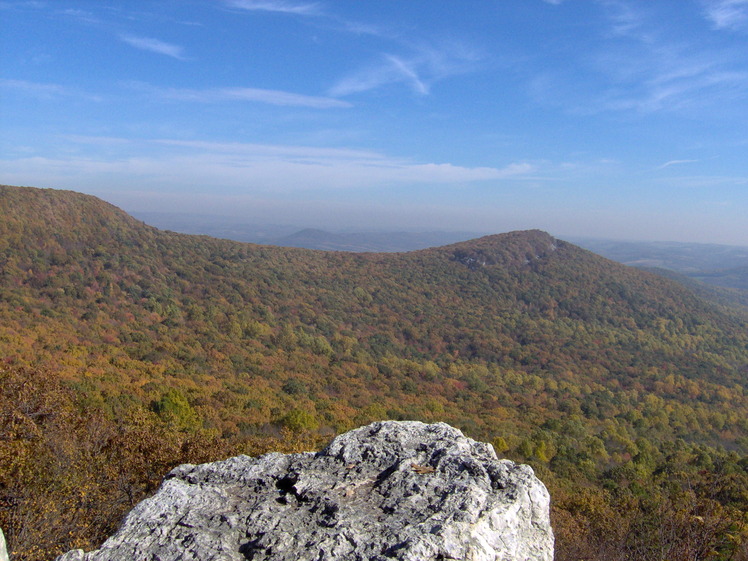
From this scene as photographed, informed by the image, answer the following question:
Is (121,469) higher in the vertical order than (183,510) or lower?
lower

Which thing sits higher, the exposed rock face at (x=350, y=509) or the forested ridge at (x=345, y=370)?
the exposed rock face at (x=350, y=509)

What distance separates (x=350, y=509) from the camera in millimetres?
5027

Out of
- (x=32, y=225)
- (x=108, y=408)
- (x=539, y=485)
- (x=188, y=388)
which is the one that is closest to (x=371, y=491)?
(x=539, y=485)

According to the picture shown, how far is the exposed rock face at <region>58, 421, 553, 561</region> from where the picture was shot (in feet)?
14.5

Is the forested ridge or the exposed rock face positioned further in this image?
the forested ridge

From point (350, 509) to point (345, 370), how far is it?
36.2 m

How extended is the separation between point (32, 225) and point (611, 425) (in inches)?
2254

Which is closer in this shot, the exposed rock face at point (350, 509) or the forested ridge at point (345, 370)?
the exposed rock face at point (350, 509)

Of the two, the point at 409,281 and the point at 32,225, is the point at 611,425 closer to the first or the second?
the point at 409,281

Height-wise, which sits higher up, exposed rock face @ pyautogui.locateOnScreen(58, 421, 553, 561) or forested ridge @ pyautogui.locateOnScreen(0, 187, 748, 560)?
exposed rock face @ pyautogui.locateOnScreen(58, 421, 553, 561)

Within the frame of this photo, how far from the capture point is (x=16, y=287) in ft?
115

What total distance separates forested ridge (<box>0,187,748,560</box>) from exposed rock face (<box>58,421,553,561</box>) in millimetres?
4200

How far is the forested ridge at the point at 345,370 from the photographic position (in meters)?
11.0

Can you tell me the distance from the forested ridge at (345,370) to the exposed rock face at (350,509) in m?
4.20
